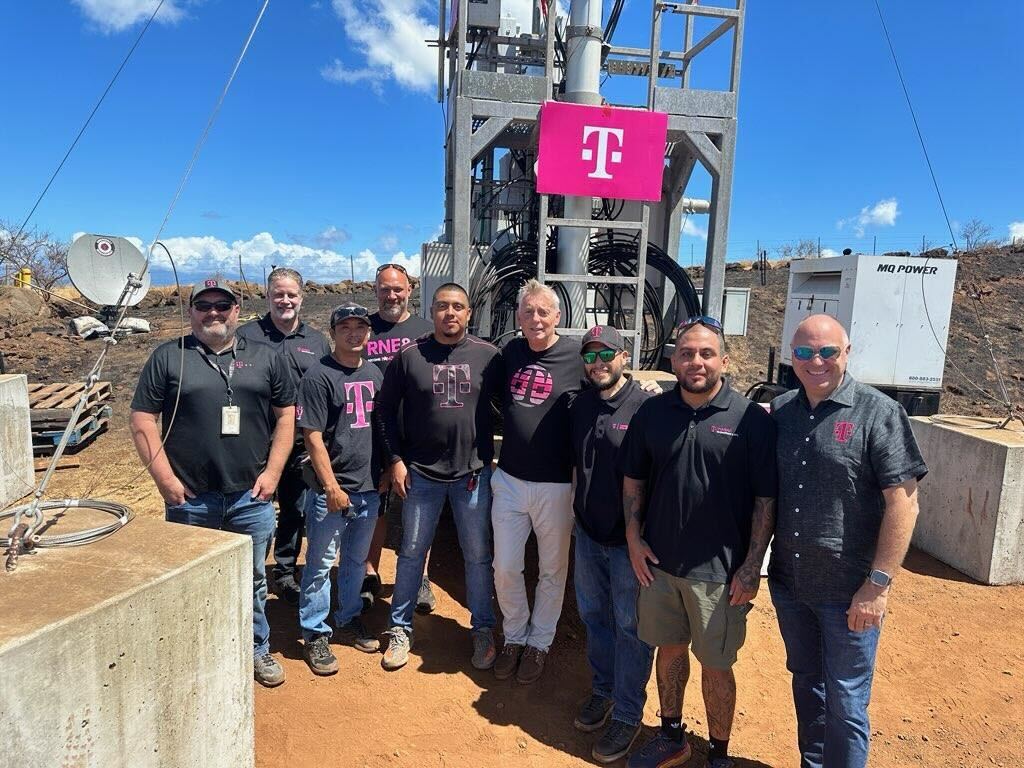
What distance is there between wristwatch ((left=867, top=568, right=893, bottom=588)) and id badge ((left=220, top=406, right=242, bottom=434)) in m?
2.64

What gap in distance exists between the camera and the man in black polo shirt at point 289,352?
4051 millimetres

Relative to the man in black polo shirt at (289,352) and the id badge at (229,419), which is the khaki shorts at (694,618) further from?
the man in black polo shirt at (289,352)

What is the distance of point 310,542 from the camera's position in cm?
352

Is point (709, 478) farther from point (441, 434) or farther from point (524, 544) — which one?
point (441, 434)

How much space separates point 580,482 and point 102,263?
114 inches

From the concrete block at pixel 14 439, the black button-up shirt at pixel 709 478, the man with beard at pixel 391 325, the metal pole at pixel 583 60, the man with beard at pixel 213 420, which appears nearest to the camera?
the black button-up shirt at pixel 709 478

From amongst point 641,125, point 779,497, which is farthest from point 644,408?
point 641,125

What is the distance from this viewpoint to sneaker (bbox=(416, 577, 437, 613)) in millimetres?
4301

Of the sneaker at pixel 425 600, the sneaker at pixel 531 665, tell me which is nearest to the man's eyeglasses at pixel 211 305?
the sneaker at pixel 425 600

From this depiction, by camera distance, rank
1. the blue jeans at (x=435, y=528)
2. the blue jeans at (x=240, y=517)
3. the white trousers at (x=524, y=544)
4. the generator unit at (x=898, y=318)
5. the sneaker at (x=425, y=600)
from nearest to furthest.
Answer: the blue jeans at (x=240, y=517) < the white trousers at (x=524, y=544) < the blue jeans at (x=435, y=528) < the sneaker at (x=425, y=600) < the generator unit at (x=898, y=318)

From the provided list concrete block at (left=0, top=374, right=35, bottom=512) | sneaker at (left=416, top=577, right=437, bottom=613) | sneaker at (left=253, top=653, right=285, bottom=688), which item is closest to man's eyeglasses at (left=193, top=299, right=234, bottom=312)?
sneaker at (left=253, top=653, right=285, bottom=688)

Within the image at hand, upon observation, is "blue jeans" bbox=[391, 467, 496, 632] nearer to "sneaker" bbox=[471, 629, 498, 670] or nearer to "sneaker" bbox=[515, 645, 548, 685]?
"sneaker" bbox=[471, 629, 498, 670]

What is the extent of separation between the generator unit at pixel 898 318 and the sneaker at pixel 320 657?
281 inches

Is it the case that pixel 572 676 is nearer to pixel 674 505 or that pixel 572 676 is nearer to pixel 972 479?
pixel 674 505
